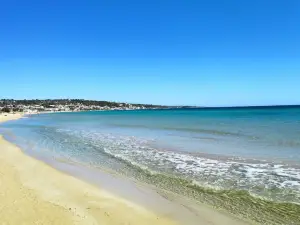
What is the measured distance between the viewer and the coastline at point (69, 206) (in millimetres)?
7611

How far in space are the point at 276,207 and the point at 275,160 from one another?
24.9 feet

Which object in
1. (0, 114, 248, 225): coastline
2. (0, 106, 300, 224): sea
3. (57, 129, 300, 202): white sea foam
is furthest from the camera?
(57, 129, 300, 202): white sea foam

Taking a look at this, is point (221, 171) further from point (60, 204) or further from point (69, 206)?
point (60, 204)

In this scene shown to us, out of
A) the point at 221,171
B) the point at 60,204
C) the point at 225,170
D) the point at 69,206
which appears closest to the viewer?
the point at 69,206

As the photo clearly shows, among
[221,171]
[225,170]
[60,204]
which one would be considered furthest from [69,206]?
[225,170]

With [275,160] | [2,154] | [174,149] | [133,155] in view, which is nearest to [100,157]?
[133,155]

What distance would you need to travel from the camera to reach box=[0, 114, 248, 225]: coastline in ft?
25.0

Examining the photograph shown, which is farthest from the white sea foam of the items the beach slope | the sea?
the beach slope

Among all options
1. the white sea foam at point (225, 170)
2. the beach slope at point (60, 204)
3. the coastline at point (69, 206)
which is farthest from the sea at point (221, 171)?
the beach slope at point (60, 204)

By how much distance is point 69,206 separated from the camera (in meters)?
8.62

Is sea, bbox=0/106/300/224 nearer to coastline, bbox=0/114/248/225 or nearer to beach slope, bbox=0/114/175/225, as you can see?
coastline, bbox=0/114/248/225

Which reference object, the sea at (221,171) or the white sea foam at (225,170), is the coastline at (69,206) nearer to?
the sea at (221,171)

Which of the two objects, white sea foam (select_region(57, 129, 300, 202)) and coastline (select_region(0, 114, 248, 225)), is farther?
white sea foam (select_region(57, 129, 300, 202))

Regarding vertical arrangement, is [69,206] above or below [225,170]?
below
